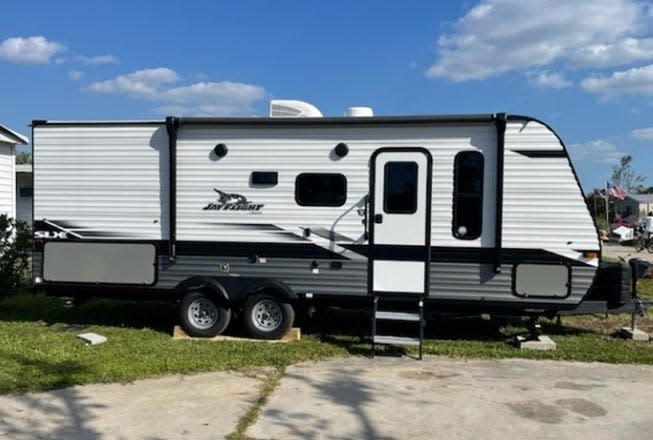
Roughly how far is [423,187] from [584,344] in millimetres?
2729

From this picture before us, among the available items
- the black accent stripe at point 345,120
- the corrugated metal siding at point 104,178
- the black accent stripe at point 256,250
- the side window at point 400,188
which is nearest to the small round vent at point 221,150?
the black accent stripe at point 345,120

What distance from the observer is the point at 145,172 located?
315 inches

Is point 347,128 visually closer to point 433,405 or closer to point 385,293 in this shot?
point 385,293

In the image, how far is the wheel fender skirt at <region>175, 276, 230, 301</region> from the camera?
25.6 ft

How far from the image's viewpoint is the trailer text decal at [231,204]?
309 inches

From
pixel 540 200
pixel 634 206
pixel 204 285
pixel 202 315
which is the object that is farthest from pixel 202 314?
pixel 634 206

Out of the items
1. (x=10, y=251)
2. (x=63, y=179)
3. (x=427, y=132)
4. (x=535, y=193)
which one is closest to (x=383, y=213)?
(x=427, y=132)

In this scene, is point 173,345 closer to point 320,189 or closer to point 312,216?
point 312,216

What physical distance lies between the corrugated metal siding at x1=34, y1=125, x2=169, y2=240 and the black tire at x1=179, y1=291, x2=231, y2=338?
855 mm

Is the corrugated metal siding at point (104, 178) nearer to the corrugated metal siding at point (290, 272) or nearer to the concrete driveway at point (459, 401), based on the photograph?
the corrugated metal siding at point (290, 272)

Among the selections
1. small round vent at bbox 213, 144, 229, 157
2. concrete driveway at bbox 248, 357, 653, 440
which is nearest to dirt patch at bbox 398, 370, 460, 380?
concrete driveway at bbox 248, 357, 653, 440

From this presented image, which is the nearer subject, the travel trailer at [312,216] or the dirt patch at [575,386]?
the dirt patch at [575,386]

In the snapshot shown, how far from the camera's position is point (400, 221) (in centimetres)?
752

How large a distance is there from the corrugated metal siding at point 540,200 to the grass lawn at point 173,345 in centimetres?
127
